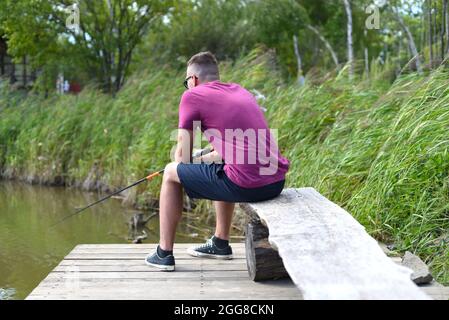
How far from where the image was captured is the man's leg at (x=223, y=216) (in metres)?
3.70

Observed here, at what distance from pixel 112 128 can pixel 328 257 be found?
6.82 meters

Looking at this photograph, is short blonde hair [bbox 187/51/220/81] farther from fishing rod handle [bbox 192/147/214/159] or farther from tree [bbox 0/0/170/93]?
tree [bbox 0/0/170/93]

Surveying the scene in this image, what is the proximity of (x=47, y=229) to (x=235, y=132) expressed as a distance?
3927 mm

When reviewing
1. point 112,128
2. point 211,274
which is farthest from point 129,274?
point 112,128

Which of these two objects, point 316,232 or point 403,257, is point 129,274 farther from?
point 403,257

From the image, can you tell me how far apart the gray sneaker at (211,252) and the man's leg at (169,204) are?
362 millimetres

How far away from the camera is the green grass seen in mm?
3908

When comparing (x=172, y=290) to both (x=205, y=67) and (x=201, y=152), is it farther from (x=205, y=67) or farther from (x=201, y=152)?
(x=205, y=67)

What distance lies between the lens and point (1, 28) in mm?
13898

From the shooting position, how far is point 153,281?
3285 mm

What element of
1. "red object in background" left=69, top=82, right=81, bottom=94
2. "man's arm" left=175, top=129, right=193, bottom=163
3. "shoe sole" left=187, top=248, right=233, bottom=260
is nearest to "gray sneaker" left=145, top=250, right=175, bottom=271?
"shoe sole" left=187, top=248, right=233, bottom=260

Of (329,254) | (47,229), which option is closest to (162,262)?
(329,254)

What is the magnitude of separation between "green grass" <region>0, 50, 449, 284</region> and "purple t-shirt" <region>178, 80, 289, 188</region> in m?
1.01

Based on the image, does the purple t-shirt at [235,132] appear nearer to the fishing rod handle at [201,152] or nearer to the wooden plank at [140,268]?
the fishing rod handle at [201,152]
